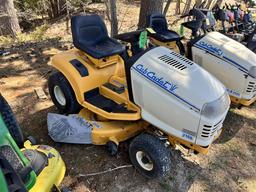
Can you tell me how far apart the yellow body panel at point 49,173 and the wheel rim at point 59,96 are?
102 cm

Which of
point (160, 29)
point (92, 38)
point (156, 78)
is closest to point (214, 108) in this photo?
point (156, 78)

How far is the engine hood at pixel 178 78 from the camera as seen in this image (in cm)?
234

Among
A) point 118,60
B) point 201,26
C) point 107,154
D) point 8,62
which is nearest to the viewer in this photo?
point 107,154

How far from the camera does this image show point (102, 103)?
3039 millimetres

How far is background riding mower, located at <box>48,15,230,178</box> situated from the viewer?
93.7 inches

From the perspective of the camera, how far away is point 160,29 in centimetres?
407

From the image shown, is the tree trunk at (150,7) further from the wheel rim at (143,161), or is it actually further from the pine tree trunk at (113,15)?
the wheel rim at (143,161)

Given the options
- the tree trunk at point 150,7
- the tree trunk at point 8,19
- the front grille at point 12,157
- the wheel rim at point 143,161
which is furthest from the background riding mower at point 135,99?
the tree trunk at point 8,19

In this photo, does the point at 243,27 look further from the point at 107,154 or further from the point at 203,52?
the point at 107,154

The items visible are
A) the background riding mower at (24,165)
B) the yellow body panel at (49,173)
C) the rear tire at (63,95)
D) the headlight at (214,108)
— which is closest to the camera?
the background riding mower at (24,165)

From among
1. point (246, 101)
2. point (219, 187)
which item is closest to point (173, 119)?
point (219, 187)

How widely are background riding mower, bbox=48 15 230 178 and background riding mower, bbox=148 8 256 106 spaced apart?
874 millimetres

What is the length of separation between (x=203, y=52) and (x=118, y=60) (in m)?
1.04

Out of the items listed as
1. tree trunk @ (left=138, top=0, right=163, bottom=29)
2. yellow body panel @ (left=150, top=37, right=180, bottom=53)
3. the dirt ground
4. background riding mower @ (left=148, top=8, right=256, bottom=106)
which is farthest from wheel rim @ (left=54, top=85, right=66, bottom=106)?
tree trunk @ (left=138, top=0, right=163, bottom=29)
